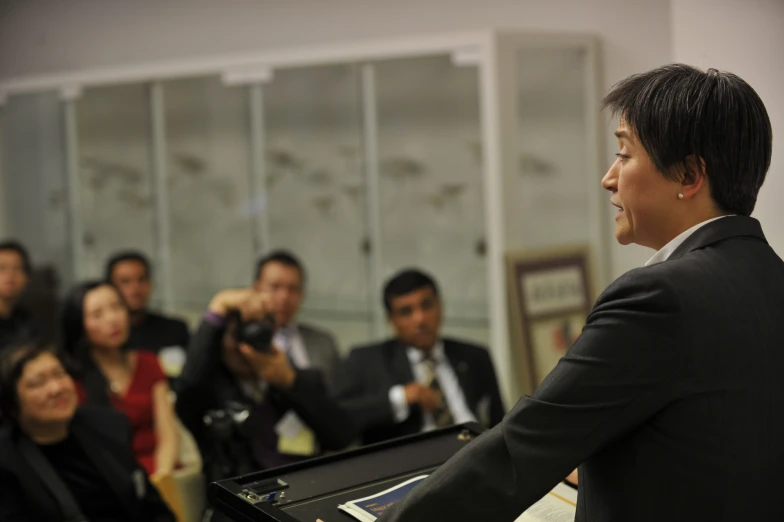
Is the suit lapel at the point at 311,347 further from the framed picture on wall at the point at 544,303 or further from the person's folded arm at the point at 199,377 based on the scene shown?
the person's folded arm at the point at 199,377

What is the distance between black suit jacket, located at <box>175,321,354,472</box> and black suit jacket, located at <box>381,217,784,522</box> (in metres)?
1.98

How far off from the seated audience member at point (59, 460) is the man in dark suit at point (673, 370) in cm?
198

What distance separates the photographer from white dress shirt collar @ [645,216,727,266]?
125 cm

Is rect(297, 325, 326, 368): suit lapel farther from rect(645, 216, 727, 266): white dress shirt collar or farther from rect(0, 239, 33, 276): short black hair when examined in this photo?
rect(645, 216, 727, 266): white dress shirt collar

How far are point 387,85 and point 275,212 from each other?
0.98m

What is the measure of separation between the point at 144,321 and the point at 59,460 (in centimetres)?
175

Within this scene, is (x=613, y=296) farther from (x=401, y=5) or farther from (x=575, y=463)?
(x=401, y=5)

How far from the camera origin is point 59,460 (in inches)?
119

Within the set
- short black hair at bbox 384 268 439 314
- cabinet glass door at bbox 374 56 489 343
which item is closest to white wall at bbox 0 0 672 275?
cabinet glass door at bbox 374 56 489 343

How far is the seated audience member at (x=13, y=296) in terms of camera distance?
5020mm

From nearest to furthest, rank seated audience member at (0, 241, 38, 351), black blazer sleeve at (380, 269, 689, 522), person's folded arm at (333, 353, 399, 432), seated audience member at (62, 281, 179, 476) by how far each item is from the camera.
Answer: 1. black blazer sleeve at (380, 269, 689, 522)
2. person's folded arm at (333, 353, 399, 432)
3. seated audience member at (62, 281, 179, 476)
4. seated audience member at (0, 241, 38, 351)

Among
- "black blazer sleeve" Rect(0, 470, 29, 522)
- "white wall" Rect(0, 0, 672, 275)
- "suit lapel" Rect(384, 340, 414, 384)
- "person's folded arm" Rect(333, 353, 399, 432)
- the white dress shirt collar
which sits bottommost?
"black blazer sleeve" Rect(0, 470, 29, 522)

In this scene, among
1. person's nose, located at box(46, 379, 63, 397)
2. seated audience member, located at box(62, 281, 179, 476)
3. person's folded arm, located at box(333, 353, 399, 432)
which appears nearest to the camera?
person's nose, located at box(46, 379, 63, 397)

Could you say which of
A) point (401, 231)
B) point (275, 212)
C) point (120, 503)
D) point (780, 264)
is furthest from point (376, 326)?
point (780, 264)
